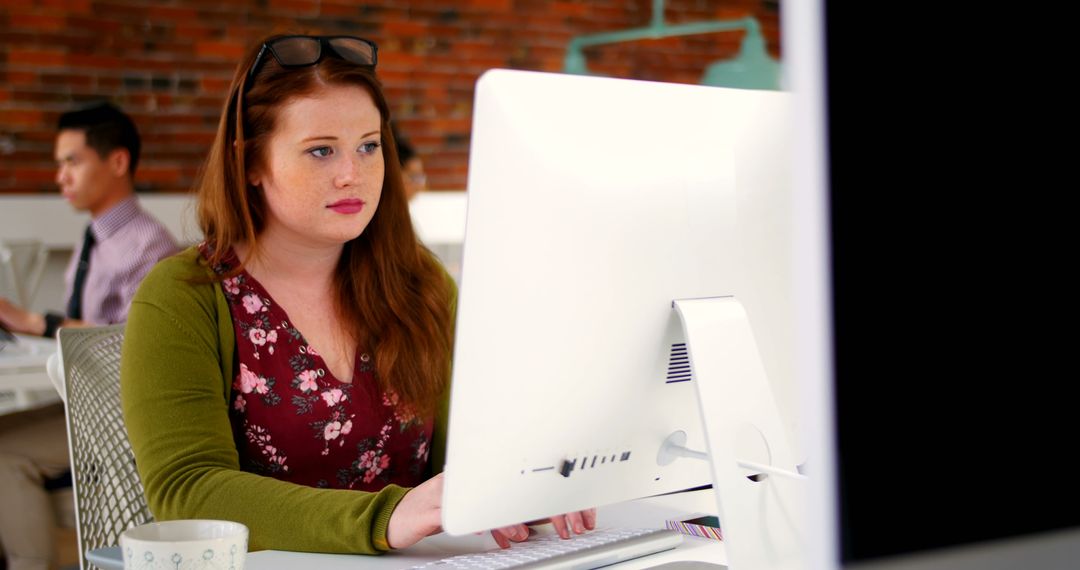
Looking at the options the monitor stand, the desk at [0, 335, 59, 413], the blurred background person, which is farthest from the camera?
the blurred background person

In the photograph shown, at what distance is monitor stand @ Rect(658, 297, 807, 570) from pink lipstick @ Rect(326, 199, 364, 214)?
647 mm

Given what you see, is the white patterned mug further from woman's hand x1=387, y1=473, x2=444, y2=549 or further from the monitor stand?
the monitor stand

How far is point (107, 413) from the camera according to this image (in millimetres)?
1646

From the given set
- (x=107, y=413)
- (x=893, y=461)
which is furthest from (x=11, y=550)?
(x=893, y=461)

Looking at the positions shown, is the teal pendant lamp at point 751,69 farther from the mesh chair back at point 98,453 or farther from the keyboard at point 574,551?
the keyboard at point 574,551

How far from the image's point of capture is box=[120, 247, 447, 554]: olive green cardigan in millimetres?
1268

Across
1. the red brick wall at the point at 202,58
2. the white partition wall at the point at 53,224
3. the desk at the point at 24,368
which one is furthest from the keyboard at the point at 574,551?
the red brick wall at the point at 202,58

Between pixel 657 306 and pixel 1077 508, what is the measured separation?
1.58 feet

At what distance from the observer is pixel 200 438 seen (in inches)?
57.1

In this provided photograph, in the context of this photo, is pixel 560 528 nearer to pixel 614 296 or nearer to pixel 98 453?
pixel 614 296

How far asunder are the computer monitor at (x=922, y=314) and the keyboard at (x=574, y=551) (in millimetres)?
600

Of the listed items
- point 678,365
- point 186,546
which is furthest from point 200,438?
point 678,365

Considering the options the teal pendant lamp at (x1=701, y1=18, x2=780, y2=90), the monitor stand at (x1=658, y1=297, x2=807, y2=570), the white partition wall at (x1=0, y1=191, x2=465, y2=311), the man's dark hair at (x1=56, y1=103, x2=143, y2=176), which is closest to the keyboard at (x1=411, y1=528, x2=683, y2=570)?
the monitor stand at (x1=658, y1=297, x2=807, y2=570)

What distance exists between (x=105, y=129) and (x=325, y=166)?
8.95 ft
